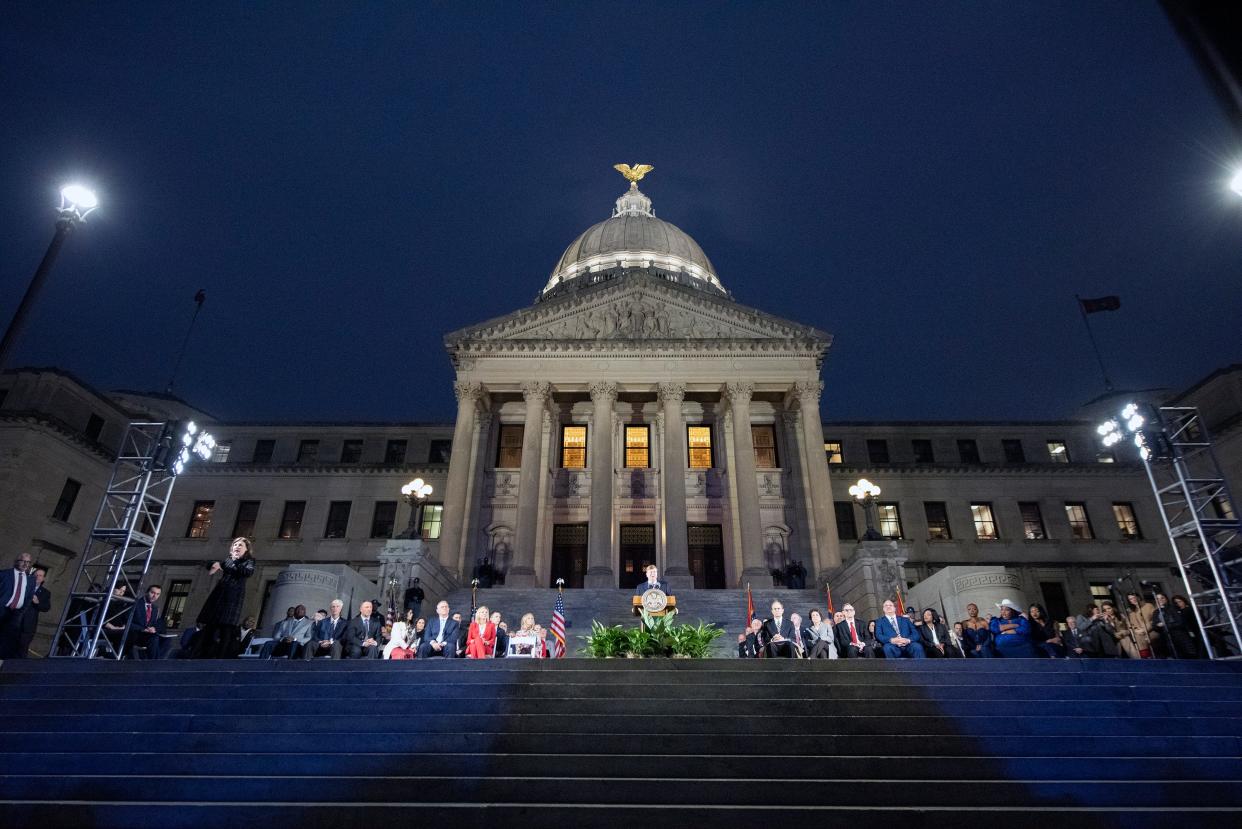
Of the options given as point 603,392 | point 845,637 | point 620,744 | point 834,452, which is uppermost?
point 834,452

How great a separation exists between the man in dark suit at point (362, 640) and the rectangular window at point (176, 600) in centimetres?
3073

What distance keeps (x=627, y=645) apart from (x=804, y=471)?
20979 mm

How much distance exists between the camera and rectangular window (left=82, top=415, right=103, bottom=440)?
38.0 meters

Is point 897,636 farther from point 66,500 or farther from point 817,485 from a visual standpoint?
point 66,500

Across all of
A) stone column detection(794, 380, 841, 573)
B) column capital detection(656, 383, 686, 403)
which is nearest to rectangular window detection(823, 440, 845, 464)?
stone column detection(794, 380, 841, 573)

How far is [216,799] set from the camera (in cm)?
692

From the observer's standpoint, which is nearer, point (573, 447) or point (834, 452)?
point (573, 447)

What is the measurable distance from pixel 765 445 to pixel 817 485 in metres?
5.01

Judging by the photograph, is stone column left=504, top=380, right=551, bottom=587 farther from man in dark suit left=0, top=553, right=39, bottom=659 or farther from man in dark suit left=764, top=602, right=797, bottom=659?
man in dark suit left=0, top=553, right=39, bottom=659

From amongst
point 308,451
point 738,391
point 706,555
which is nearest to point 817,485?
point 738,391

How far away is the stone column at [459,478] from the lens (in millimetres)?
29078

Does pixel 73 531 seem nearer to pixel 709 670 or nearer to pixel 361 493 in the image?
pixel 361 493

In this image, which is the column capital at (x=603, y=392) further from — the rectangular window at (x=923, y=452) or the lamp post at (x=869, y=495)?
the rectangular window at (x=923, y=452)

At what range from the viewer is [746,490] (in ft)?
97.9
